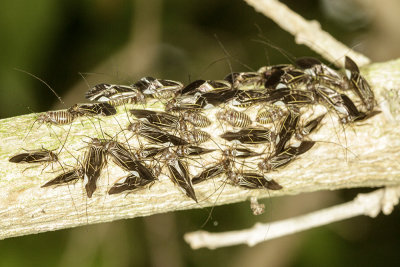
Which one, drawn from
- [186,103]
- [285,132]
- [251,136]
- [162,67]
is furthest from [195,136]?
[162,67]

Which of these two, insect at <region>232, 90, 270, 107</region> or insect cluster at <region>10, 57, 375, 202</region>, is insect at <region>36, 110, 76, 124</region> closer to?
insect cluster at <region>10, 57, 375, 202</region>

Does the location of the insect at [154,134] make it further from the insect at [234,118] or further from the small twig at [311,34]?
the small twig at [311,34]

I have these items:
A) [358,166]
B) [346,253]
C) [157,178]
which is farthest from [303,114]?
[346,253]

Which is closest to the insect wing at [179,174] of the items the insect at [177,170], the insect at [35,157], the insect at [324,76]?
the insect at [177,170]

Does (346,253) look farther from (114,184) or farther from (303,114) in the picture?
(114,184)

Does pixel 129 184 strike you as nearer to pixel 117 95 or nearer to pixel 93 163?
pixel 93 163
